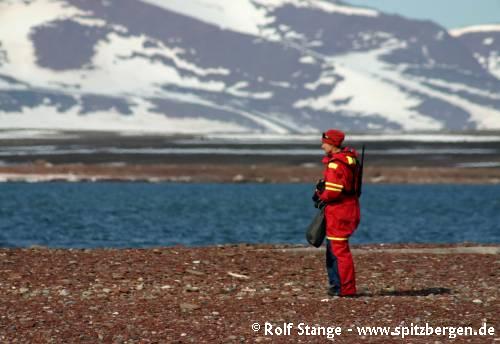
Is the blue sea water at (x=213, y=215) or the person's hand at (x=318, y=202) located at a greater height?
the person's hand at (x=318, y=202)

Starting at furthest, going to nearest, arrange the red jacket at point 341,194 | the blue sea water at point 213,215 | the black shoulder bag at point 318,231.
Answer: the blue sea water at point 213,215 → the black shoulder bag at point 318,231 → the red jacket at point 341,194

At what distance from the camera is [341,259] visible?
21.6m

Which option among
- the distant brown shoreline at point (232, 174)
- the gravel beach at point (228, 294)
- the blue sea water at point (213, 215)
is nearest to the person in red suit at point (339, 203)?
the gravel beach at point (228, 294)

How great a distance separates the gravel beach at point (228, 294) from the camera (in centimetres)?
1850

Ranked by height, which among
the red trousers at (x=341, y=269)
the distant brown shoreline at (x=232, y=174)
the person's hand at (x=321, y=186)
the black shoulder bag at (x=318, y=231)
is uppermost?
the person's hand at (x=321, y=186)

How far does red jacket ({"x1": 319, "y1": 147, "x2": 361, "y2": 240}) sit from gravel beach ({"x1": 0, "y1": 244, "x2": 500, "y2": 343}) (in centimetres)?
111

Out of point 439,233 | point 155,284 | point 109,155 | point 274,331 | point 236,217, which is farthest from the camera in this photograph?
point 109,155

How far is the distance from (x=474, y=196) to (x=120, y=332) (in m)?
82.8

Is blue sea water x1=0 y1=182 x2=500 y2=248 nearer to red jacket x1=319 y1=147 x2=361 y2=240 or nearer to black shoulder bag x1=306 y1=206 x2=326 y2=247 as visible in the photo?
black shoulder bag x1=306 y1=206 x2=326 y2=247

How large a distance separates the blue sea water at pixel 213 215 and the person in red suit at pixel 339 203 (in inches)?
964

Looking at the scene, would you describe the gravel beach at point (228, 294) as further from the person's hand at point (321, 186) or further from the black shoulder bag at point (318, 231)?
the person's hand at point (321, 186)

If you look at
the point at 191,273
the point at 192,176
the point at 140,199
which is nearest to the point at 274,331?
the point at 191,273

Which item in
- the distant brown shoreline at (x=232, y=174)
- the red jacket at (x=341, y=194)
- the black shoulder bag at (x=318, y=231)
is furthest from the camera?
the distant brown shoreline at (x=232, y=174)

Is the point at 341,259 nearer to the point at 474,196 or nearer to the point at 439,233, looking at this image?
the point at 439,233
